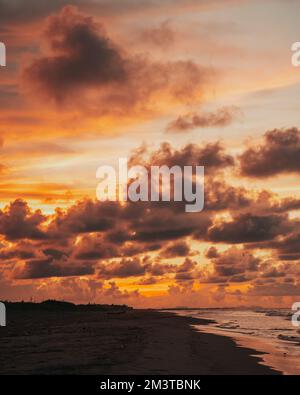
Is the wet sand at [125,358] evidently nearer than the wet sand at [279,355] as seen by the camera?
Yes

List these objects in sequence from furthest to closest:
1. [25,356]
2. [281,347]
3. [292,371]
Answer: [281,347] < [25,356] < [292,371]

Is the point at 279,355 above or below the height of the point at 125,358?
below

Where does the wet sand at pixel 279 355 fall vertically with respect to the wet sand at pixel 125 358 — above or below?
below

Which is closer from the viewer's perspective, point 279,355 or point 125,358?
point 125,358

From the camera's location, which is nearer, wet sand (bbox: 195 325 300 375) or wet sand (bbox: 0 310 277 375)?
wet sand (bbox: 0 310 277 375)

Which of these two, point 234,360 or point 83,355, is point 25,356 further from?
point 234,360

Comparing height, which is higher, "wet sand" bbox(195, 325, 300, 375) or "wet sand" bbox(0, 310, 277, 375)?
"wet sand" bbox(0, 310, 277, 375)
